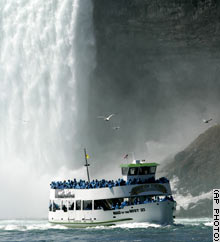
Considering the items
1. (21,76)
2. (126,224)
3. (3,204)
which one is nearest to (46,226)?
(126,224)

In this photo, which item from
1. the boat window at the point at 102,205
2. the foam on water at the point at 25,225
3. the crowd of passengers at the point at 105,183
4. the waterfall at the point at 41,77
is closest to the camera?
the crowd of passengers at the point at 105,183

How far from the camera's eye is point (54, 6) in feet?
414

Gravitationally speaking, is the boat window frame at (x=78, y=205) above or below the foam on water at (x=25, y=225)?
above

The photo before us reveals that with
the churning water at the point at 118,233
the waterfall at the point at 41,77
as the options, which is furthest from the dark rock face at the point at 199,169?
the waterfall at the point at 41,77

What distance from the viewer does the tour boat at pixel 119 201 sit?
289 ft

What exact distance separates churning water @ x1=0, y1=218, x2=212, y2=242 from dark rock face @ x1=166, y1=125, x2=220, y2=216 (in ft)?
28.7

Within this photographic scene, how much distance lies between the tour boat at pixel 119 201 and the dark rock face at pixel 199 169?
512 inches

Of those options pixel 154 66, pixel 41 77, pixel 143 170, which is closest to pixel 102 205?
pixel 143 170

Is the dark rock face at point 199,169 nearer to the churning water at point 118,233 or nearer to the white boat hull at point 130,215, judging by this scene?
the churning water at point 118,233

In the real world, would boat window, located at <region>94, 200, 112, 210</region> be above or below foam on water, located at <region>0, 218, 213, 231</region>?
above

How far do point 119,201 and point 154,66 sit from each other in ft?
183

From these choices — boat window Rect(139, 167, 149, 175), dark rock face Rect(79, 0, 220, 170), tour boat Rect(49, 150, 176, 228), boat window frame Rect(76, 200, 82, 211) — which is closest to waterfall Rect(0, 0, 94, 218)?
dark rock face Rect(79, 0, 220, 170)

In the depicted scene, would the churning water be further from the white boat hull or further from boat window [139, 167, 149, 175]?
boat window [139, 167, 149, 175]

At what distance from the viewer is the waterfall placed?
119125 mm
